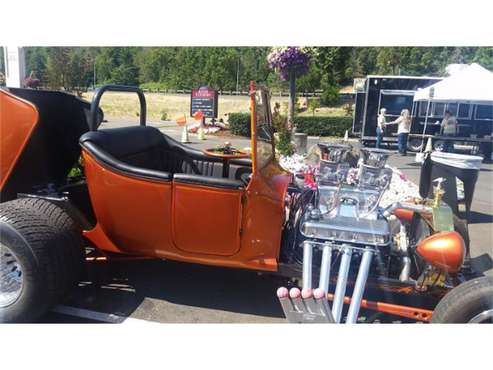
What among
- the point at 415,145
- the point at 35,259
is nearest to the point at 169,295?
the point at 35,259

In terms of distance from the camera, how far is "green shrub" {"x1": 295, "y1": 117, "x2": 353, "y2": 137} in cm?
1969

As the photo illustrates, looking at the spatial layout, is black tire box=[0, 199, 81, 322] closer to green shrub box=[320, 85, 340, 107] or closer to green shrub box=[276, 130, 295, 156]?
green shrub box=[276, 130, 295, 156]

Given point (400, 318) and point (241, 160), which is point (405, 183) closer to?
point (241, 160)

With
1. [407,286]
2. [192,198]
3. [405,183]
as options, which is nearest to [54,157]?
[192,198]

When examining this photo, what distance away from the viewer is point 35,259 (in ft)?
9.34

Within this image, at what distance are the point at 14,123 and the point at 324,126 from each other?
57.1 ft

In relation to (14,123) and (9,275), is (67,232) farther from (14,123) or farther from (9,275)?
(14,123)

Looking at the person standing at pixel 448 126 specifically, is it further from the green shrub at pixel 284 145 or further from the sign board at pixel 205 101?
the sign board at pixel 205 101

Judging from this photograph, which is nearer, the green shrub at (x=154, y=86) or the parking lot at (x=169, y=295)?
the parking lot at (x=169, y=295)

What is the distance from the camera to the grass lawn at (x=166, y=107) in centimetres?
2630

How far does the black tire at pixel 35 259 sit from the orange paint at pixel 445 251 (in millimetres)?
2509

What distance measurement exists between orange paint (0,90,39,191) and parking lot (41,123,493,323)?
3.58 ft

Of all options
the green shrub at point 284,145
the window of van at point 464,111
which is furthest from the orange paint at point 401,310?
the window of van at point 464,111

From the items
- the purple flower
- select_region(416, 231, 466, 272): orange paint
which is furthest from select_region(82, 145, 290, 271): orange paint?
the purple flower
